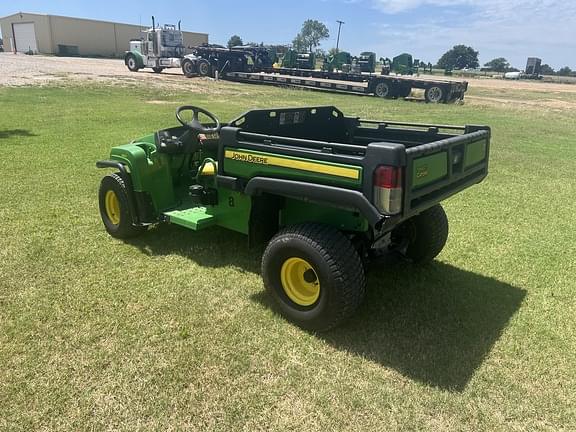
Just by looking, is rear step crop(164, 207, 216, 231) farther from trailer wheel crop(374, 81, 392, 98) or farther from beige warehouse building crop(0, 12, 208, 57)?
beige warehouse building crop(0, 12, 208, 57)

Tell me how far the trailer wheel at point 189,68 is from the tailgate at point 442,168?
82.8 feet

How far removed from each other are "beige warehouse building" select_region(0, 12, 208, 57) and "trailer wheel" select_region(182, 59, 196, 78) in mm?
33835

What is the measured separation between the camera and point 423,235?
13.4 feet

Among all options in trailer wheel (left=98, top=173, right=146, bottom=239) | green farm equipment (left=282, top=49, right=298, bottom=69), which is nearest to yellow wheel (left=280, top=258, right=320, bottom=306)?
trailer wheel (left=98, top=173, right=146, bottom=239)

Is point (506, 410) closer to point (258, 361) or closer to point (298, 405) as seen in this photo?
point (298, 405)

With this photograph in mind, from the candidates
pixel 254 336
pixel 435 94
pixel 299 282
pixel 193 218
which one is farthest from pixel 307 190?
pixel 435 94

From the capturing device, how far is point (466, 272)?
426 centimetres

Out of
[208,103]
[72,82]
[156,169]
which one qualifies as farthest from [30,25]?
[156,169]

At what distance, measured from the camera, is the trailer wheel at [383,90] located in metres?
22.7

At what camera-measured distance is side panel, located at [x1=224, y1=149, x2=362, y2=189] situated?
9.46ft

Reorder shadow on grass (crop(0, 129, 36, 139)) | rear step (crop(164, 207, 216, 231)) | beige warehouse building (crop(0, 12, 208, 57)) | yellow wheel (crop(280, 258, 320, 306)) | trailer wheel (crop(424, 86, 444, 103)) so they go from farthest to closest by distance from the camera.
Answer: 1. beige warehouse building (crop(0, 12, 208, 57))
2. trailer wheel (crop(424, 86, 444, 103))
3. shadow on grass (crop(0, 129, 36, 139))
4. rear step (crop(164, 207, 216, 231))
5. yellow wheel (crop(280, 258, 320, 306))

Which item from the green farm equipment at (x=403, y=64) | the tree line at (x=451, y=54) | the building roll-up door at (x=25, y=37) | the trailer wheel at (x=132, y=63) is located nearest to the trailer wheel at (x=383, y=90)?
the green farm equipment at (x=403, y=64)

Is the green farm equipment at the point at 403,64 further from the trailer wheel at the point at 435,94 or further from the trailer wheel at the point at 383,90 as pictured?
the trailer wheel at the point at 435,94

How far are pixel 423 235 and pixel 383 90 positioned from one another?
2010cm
